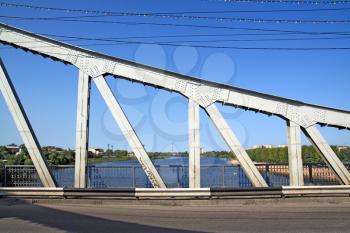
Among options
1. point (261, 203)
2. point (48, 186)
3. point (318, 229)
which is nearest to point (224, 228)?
point (318, 229)

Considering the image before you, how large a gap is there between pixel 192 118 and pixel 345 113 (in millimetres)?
5672

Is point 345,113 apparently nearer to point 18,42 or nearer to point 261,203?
point 261,203

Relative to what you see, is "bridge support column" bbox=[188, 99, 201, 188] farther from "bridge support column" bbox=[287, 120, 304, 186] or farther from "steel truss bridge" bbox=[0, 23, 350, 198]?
"bridge support column" bbox=[287, 120, 304, 186]

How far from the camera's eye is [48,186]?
50.9 ft

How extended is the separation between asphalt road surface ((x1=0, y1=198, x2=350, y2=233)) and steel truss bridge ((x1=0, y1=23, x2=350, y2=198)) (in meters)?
1.32

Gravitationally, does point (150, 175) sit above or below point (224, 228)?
above

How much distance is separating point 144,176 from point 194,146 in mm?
3204

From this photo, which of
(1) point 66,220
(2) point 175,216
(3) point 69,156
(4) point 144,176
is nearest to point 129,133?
(4) point 144,176

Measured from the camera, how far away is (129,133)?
1524 centimetres

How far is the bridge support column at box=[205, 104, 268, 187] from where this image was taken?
15016 mm

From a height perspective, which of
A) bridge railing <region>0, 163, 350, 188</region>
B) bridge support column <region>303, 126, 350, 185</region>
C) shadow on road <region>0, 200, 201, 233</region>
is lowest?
shadow on road <region>0, 200, 201, 233</region>

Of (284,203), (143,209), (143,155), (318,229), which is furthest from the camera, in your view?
(143,155)

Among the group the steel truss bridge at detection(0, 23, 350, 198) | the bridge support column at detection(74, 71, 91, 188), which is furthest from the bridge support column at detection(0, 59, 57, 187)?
the bridge support column at detection(74, 71, 91, 188)

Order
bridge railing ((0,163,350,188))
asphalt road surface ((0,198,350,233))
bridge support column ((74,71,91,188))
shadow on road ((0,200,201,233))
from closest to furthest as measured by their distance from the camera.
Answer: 1. shadow on road ((0,200,201,233))
2. asphalt road surface ((0,198,350,233))
3. bridge support column ((74,71,91,188))
4. bridge railing ((0,163,350,188))
